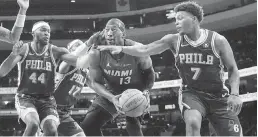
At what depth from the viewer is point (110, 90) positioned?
5305 millimetres

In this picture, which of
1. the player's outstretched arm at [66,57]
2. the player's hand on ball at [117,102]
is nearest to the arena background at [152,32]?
the player's outstretched arm at [66,57]

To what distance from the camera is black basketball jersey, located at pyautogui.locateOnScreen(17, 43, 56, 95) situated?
17.4ft

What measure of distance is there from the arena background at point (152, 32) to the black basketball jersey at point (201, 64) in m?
15.1

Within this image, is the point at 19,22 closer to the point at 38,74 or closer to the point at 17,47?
the point at 17,47

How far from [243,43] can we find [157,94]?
7535 millimetres

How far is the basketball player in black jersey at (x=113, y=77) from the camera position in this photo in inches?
201

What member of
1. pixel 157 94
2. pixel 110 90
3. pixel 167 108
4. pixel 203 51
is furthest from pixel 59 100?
pixel 157 94

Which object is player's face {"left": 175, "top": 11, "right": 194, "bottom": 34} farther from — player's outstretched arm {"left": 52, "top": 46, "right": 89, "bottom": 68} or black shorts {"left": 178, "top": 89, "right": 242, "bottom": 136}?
player's outstretched arm {"left": 52, "top": 46, "right": 89, "bottom": 68}

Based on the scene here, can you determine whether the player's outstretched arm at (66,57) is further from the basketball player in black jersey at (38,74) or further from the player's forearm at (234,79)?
the player's forearm at (234,79)

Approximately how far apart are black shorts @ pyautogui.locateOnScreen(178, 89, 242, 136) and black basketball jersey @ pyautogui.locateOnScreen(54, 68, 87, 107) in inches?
106

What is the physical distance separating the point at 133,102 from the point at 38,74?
1.49 meters

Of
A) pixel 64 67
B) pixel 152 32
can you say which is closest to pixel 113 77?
pixel 64 67

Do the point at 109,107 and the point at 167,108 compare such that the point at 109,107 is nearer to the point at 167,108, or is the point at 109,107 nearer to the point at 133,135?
the point at 133,135

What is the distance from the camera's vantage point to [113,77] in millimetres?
5168
